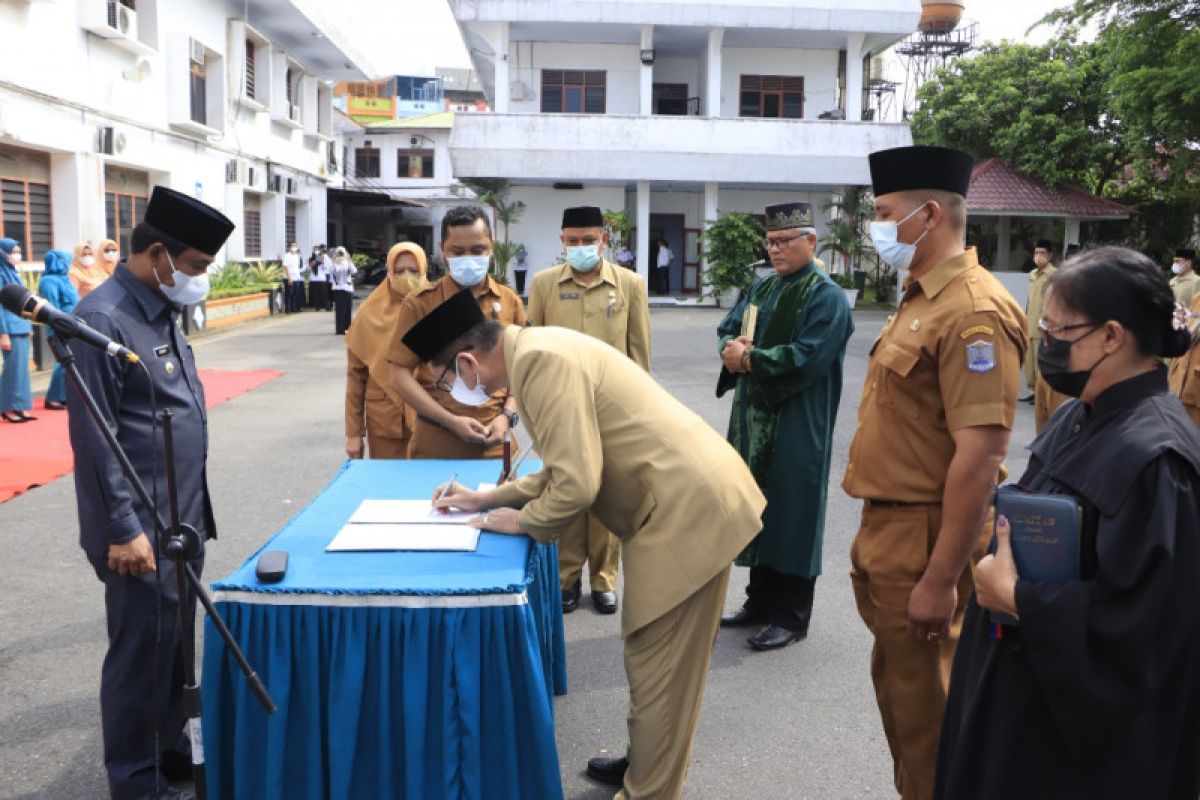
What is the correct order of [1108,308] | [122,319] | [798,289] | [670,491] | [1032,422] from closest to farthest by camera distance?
1. [1108,308]
2. [670,491]
3. [122,319]
4. [798,289]
5. [1032,422]

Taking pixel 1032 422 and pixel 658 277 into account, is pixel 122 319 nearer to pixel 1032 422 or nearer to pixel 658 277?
pixel 1032 422

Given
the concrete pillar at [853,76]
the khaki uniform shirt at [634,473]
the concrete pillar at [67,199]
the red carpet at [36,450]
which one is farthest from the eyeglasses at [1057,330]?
the concrete pillar at [853,76]

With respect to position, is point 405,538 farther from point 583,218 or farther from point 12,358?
point 12,358

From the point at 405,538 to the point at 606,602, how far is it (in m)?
2.10

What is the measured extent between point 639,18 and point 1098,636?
24579 millimetres

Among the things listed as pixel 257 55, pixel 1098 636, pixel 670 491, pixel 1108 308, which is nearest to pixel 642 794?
pixel 670 491

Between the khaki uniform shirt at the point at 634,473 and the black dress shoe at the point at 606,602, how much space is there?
2.03m

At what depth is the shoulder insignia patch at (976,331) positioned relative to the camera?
2.64m

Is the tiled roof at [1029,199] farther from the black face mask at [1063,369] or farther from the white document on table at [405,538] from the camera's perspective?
the black face mask at [1063,369]

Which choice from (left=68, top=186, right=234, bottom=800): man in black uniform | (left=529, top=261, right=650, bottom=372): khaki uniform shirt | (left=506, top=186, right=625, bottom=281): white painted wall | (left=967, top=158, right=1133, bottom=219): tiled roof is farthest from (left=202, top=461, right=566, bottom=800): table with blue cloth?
(left=506, top=186, right=625, bottom=281): white painted wall

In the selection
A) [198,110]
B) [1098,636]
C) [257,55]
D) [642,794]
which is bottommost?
[642,794]

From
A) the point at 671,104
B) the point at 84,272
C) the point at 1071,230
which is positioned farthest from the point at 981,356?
the point at 671,104

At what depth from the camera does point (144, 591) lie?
307cm

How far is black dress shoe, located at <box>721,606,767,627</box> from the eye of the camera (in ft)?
15.7
